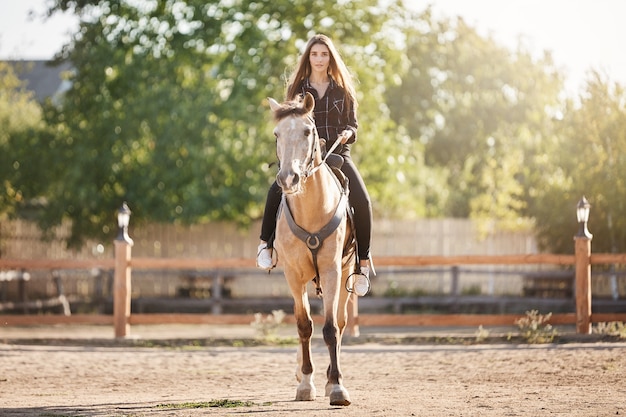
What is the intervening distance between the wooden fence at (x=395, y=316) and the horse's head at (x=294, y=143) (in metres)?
8.14

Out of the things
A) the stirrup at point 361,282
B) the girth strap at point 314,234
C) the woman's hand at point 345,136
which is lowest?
the stirrup at point 361,282

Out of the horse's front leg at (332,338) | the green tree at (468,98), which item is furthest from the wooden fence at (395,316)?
the green tree at (468,98)

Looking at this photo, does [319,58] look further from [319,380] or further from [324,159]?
[319,380]

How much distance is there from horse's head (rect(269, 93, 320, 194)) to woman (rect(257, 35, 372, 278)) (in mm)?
984

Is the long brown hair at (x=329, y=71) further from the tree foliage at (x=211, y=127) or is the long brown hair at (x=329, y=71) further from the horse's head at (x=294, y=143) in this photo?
the tree foliage at (x=211, y=127)

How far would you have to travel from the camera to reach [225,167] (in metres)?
24.6

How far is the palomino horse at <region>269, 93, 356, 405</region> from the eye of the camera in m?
8.28

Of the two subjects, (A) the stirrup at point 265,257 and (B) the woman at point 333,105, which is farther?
(B) the woman at point 333,105

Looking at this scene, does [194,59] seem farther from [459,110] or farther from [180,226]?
[459,110]

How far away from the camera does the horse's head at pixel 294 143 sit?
7.82 m

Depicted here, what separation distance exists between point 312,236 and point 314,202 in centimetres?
27

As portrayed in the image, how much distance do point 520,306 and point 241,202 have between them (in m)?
6.51

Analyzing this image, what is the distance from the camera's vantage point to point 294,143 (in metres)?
8.02

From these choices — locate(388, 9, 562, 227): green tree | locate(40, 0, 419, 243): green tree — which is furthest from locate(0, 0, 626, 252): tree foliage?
locate(388, 9, 562, 227): green tree
